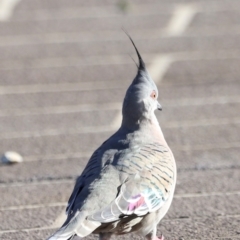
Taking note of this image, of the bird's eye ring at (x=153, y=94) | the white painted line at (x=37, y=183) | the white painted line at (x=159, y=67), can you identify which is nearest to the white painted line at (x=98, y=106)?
the white painted line at (x=159, y=67)

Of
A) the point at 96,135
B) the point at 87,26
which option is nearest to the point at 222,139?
the point at 96,135

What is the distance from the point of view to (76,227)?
16.4ft

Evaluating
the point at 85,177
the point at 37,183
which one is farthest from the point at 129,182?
the point at 37,183

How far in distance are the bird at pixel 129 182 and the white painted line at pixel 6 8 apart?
26.0 ft

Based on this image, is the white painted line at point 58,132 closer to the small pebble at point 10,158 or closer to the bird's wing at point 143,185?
the small pebble at point 10,158

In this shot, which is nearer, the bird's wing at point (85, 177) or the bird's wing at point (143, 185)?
the bird's wing at point (143, 185)

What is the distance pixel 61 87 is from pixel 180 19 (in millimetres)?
3417

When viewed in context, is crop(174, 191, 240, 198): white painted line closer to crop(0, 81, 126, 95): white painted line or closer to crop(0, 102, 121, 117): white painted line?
crop(0, 102, 121, 117): white painted line

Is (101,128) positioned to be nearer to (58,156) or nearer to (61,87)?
(58,156)

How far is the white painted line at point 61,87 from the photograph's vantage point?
1055cm

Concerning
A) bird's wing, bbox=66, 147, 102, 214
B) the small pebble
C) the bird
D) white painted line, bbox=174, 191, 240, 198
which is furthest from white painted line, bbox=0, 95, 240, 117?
bird's wing, bbox=66, 147, 102, 214

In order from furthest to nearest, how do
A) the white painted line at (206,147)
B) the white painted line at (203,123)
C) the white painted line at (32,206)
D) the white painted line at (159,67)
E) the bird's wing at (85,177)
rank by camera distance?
the white painted line at (159,67) → the white painted line at (203,123) → the white painted line at (206,147) → the white painted line at (32,206) → the bird's wing at (85,177)

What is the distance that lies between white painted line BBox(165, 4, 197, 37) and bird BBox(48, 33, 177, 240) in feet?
21.9

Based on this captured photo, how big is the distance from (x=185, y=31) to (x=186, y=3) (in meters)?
1.43
